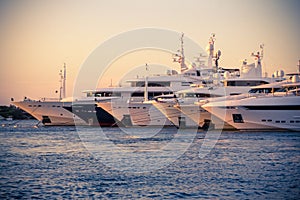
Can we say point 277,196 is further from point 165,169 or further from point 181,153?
point 181,153

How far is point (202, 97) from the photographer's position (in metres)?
68.6

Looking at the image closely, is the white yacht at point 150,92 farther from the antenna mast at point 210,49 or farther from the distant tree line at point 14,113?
the distant tree line at point 14,113

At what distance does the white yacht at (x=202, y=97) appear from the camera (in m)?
62.4

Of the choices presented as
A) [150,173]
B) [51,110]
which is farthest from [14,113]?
[150,173]

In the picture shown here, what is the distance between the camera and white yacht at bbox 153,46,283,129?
205 ft

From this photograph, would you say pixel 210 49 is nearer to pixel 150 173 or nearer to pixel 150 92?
pixel 150 92

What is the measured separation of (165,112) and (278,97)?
638 inches

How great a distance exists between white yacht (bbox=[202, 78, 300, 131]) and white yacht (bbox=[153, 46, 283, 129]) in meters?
3.08

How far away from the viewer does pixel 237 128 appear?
→ 57.3 m

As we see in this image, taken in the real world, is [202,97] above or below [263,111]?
above

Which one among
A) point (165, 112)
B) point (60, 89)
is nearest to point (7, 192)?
point (165, 112)

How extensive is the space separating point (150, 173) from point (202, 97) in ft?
140

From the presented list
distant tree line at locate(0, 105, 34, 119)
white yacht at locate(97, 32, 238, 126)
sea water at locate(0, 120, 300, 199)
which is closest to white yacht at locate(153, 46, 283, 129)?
white yacht at locate(97, 32, 238, 126)

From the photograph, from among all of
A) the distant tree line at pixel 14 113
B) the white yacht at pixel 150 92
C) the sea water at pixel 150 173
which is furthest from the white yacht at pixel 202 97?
the distant tree line at pixel 14 113
